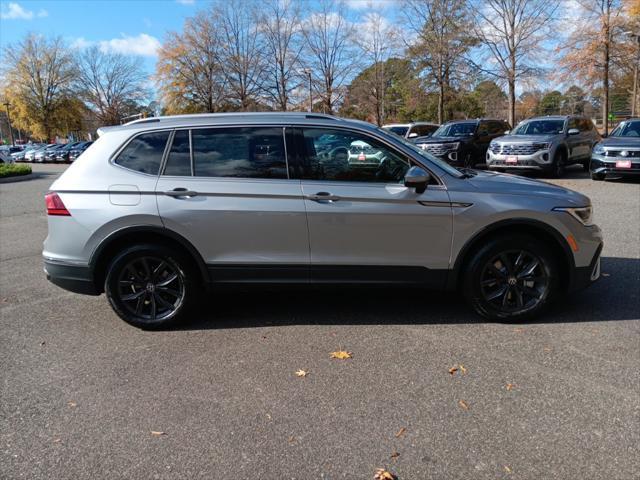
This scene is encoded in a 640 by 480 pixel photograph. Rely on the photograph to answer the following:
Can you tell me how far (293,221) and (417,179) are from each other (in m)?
1.05

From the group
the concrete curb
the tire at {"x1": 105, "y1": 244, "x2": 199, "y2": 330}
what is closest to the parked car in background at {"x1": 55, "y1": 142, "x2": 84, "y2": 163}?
the concrete curb

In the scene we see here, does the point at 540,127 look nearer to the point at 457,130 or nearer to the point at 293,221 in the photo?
the point at 457,130

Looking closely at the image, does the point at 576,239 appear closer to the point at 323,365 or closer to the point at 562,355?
the point at 562,355

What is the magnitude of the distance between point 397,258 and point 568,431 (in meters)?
1.81

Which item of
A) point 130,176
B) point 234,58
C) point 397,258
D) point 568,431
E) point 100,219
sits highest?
point 234,58

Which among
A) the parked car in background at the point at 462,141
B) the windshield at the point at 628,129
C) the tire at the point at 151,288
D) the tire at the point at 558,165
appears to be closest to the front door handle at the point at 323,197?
the tire at the point at 151,288

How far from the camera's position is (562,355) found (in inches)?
143

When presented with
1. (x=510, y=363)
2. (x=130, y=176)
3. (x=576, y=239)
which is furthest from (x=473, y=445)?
(x=130, y=176)

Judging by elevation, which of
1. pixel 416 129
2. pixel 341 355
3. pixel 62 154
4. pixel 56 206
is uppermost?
pixel 62 154

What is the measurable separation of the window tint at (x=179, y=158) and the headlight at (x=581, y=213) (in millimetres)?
3095

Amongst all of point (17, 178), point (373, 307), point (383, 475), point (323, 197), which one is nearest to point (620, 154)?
point (373, 307)

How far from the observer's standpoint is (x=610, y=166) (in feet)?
40.3

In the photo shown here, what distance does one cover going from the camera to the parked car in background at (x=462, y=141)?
16.3 meters

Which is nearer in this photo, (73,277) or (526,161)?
(73,277)
